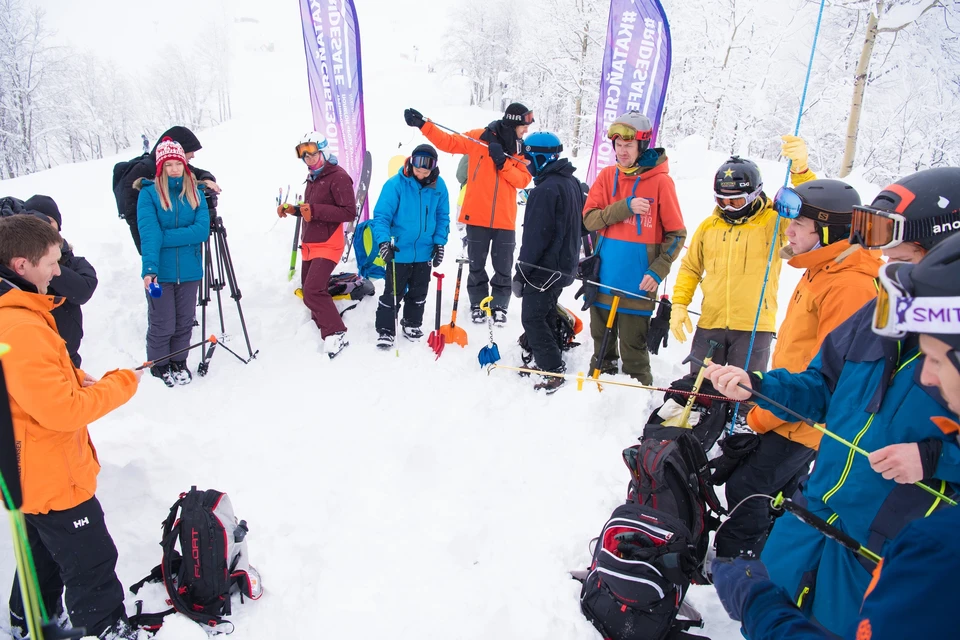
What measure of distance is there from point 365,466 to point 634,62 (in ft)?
23.9

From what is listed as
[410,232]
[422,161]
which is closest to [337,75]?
[422,161]

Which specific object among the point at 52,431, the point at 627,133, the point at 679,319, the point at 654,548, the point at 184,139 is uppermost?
the point at 627,133

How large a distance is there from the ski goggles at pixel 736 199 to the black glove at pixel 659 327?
1064 mm

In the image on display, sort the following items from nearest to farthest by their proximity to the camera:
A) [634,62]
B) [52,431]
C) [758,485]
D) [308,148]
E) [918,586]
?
1. [918,586]
2. [52,431]
3. [758,485]
4. [308,148]
5. [634,62]

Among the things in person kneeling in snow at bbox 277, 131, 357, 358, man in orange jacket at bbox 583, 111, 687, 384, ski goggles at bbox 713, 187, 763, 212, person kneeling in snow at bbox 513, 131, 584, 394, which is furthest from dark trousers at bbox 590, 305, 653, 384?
person kneeling in snow at bbox 277, 131, 357, 358

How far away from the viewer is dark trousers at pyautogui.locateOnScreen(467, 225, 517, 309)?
5.93 metres

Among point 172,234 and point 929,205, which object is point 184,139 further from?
point 929,205

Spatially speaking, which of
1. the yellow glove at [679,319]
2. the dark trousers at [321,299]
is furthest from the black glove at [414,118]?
the yellow glove at [679,319]

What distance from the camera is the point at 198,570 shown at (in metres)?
2.59

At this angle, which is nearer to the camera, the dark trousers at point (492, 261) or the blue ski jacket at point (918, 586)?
the blue ski jacket at point (918, 586)

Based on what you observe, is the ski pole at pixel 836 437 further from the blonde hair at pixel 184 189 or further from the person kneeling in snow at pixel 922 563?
the blonde hair at pixel 184 189

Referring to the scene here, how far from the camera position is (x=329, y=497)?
11.8 feet

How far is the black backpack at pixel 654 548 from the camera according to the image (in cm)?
242

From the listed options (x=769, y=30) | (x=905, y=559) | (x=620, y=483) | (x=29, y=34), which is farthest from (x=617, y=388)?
(x=29, y=34)
